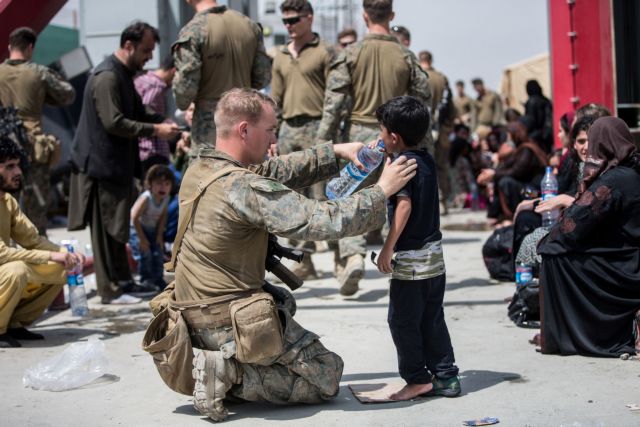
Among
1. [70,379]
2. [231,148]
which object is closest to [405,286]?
[231,148]

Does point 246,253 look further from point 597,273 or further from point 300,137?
point 300,137

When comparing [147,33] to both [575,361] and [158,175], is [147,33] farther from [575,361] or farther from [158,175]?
[575,361]

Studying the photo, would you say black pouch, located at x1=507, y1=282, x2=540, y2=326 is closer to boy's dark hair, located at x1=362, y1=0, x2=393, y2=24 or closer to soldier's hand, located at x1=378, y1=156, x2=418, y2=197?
soldier's hand, located at x1=378, y1=156, x2=418, y2=197

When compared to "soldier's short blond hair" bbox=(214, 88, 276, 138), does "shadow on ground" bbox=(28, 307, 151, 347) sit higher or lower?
lower

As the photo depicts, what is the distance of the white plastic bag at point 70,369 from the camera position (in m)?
5.13

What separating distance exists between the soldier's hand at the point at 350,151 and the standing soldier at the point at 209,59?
2617 millimetres

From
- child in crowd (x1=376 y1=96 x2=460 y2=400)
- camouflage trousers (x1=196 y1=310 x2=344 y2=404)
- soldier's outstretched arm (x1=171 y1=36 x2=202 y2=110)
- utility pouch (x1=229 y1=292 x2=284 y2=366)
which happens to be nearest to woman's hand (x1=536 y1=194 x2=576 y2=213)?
child in crowd (x1=376 y1=96 x2=460 y2=400)

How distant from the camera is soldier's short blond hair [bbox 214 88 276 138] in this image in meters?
4.48

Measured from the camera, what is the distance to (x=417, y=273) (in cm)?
457

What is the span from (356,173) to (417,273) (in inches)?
21.6

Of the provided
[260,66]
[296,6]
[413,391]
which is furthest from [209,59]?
[413,391]

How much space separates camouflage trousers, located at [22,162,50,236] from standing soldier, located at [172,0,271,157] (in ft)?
7.34

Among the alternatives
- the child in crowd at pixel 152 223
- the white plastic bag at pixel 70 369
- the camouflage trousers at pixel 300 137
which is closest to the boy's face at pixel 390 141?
the white plastic bag at pixel 70 369

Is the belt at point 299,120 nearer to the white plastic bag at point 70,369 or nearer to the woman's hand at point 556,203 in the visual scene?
the woman's hand at point 556,203
